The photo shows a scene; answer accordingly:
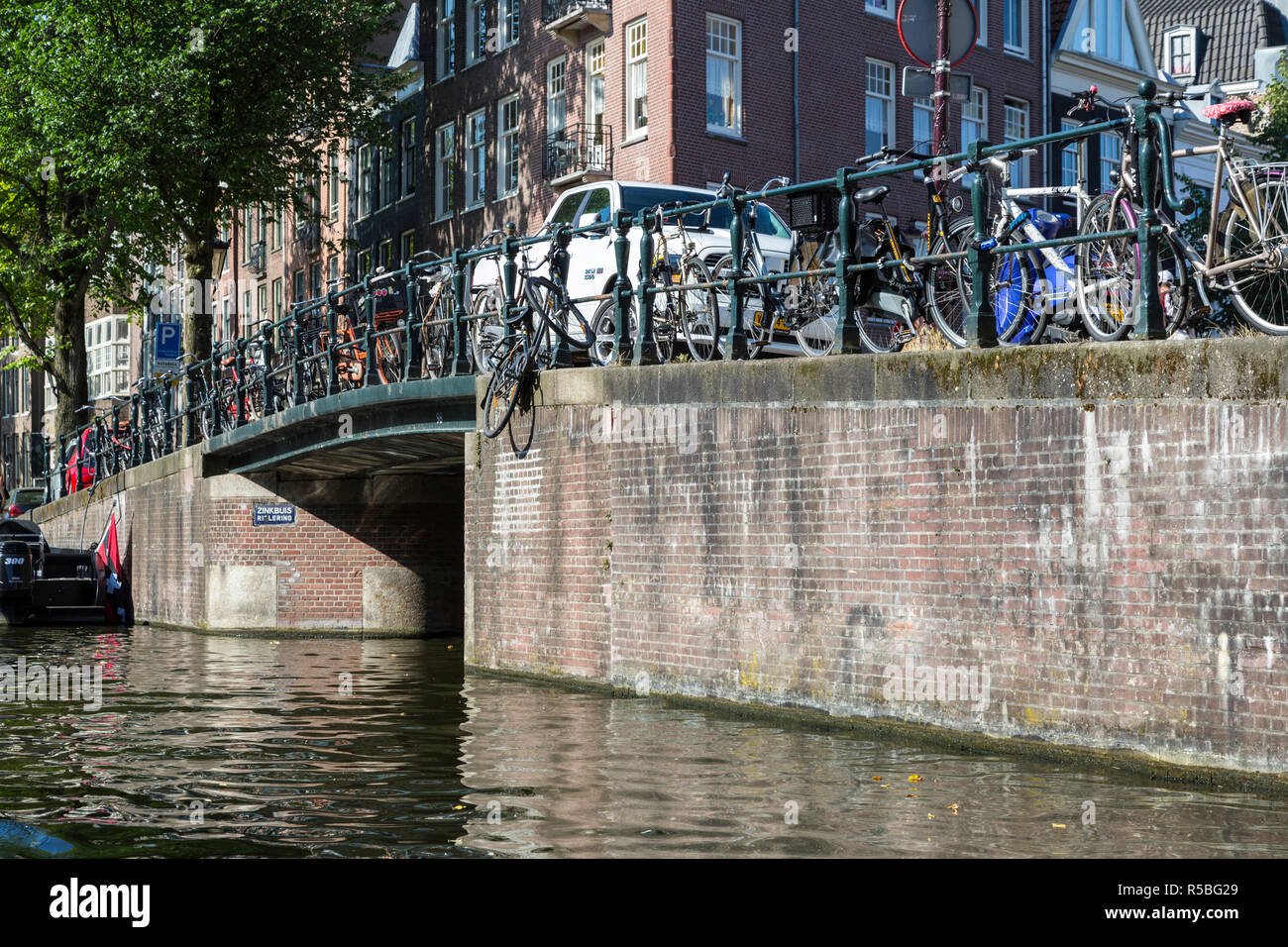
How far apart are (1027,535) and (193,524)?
51.3 feet

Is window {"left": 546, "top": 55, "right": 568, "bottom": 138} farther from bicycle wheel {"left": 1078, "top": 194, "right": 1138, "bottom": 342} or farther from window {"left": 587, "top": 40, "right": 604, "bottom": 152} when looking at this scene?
bicycle wheel {"left": 1078, "top": 194, "right": 1138, "bottom": 342}

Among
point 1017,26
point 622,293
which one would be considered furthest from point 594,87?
point 622,293

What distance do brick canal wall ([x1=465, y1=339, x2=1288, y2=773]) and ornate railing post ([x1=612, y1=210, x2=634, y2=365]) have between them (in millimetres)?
249

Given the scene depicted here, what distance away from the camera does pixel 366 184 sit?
1634 inches

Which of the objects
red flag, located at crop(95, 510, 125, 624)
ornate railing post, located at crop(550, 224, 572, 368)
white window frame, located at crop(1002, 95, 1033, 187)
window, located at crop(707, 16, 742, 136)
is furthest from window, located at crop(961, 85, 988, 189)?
ornate railing post, located at crop(550, 224, 572, 368)

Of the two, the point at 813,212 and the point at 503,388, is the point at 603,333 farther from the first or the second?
the point at 813,212

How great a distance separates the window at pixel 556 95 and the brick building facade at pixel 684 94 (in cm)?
4

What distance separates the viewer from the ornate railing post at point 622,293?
13133 mm

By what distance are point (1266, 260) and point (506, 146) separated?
26.7 metres

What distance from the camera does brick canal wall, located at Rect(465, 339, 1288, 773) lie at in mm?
8148

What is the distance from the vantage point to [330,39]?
32.0 m

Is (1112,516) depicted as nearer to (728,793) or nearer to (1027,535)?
(1027,535)

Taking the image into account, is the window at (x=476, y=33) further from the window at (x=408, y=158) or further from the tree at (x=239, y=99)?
the window at (x=408, y=158)
